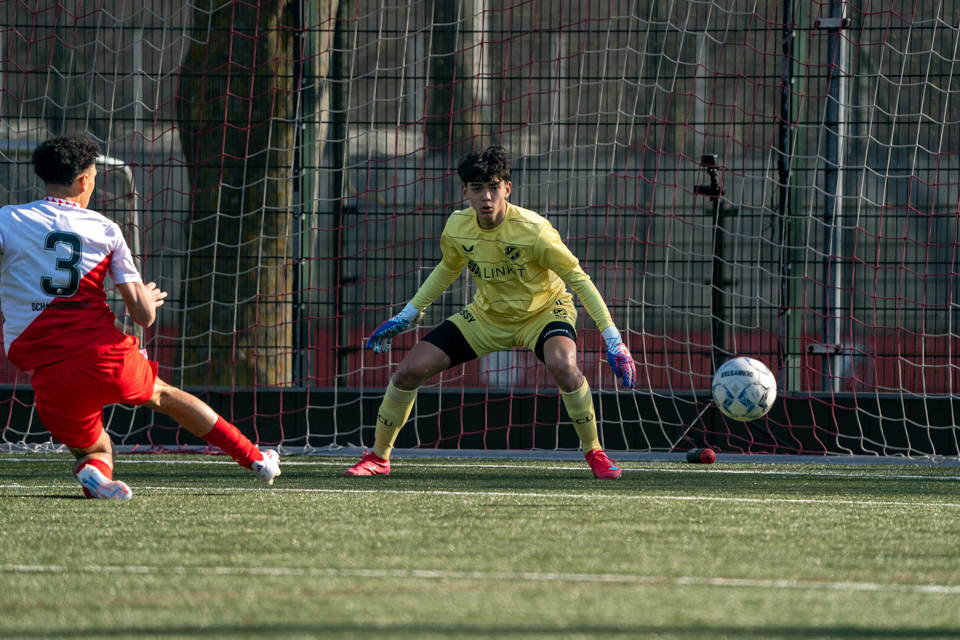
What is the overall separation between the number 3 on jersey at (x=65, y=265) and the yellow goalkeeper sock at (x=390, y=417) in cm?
192

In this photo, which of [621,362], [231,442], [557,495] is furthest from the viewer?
[621,362]

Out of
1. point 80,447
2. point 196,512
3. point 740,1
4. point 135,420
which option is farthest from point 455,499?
point 740,1

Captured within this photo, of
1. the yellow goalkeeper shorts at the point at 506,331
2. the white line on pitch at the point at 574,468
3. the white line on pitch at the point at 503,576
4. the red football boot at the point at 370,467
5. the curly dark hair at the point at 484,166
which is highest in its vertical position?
the curly dark hair at the point at 484,166

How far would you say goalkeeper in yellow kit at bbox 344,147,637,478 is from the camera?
18.2 ft

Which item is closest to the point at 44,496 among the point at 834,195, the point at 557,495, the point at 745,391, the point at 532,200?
the point at 557,495

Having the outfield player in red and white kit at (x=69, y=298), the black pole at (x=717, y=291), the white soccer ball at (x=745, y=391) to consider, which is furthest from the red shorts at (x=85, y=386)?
the black pole at (x=717, y=291)

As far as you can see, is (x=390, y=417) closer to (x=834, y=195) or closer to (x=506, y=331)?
(x=506, y=331)

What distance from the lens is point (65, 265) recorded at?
4.27 meters

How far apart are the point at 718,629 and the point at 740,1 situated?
7181 millimetres

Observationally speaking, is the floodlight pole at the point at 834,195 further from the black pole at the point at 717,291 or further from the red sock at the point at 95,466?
the red sock at the point at 95,466

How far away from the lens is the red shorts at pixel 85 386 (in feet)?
14.0

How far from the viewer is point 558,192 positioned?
27.1ft

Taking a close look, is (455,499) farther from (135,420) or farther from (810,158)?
(810,158)

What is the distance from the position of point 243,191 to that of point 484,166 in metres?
3.21
